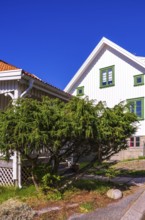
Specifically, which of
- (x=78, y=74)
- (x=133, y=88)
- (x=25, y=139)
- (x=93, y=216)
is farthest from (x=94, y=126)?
(x=78, y=74)

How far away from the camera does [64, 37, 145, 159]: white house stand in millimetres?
20781

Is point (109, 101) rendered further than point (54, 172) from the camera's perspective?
Yes

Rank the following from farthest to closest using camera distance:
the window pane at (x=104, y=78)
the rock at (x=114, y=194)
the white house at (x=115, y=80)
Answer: the window pane at (x=104, y=78), the white house at (x=115, y=80), the rock at (x=114, y=194)

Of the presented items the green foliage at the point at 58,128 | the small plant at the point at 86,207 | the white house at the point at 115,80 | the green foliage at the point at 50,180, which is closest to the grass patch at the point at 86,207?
the small plant at the point at 86,207

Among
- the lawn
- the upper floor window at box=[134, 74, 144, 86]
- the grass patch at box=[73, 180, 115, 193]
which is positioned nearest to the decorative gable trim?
the upper floor window at box=[134, 74, 144, 86]

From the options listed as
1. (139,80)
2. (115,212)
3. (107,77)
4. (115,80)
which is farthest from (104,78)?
(115,212)

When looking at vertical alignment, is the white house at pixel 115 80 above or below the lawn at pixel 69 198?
above

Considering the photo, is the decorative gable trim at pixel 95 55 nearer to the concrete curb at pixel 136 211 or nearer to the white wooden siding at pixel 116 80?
the white wooden siding at pixel 116 80

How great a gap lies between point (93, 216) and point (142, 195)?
2.40 m

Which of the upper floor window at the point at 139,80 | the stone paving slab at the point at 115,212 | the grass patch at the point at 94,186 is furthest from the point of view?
the upper floor window at the point at 139,80

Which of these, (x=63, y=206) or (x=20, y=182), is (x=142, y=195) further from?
(x=20, y=182)

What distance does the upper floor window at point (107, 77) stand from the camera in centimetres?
2230

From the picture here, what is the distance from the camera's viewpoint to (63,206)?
255 inches

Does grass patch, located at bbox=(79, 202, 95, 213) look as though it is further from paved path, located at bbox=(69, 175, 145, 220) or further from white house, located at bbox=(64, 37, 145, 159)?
white house, located at bbox=(64, 37, 145, 159)
